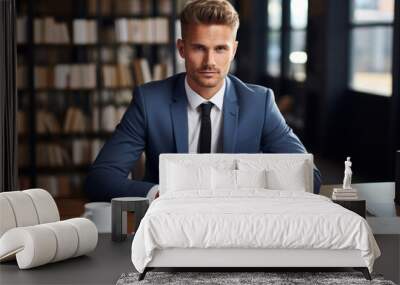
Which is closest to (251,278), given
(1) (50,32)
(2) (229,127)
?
(2) (229,127)

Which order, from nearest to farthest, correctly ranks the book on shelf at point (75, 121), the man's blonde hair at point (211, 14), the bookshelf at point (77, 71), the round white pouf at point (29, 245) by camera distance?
the round white pouf at point (29, 245)
the man's blonde hair at point (211, 14)
the bookshelf at point (77, 71)
the book on shelf at point (75, 121)

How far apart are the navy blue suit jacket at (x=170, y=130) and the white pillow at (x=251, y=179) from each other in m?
0.75

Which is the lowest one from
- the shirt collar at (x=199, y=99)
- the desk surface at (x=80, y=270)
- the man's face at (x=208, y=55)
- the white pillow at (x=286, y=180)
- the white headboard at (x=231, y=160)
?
the desk surface at (x=80, y=270)

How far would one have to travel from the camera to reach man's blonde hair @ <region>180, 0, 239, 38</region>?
24.5 ft

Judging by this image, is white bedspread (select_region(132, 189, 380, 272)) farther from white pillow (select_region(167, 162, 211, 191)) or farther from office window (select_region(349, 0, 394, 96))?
office window (select_region(349, 0, 394, 96))

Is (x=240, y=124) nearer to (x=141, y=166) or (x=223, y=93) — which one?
(x=223, y=93)

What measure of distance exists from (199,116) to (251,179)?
0.98m

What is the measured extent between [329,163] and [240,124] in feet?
3.97

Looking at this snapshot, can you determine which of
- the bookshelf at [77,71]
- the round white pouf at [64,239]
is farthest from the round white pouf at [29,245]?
the bookshelf at [77,71]

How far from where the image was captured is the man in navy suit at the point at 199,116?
7.21 metres

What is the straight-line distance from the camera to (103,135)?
862 centimetres

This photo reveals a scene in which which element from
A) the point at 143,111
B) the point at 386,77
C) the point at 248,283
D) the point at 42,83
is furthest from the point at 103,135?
the point at 248,283

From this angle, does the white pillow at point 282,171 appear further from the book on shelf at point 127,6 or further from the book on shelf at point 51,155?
the book on shelf at point 51,155

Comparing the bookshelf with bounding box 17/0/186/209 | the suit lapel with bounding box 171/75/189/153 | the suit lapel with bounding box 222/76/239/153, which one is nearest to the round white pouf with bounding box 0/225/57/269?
the suit lapel with bounding box 171/75/189/153
